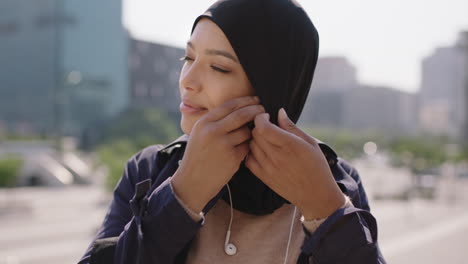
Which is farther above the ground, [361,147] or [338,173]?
[338,173]

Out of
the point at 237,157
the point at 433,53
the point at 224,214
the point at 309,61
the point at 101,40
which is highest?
the point at 309,61

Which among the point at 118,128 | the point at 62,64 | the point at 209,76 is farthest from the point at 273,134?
the point at 62,64

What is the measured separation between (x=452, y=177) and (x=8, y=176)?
2704 cm

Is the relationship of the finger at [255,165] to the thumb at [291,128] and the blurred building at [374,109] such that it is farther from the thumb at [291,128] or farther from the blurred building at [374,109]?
the blurred building at [374,109]

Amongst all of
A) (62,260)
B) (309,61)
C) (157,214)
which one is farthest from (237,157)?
(62,260)

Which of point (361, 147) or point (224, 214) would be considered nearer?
point (224, 214)

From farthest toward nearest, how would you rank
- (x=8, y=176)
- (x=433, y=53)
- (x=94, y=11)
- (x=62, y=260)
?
(x=433, y=53) → (x=94, y=11) → (x=8, y=176) → (x=62, y=260)

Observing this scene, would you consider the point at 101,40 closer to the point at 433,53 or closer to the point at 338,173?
the point at 338,173

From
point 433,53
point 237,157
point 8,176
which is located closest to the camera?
point 237,157

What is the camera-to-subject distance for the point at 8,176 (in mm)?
18516

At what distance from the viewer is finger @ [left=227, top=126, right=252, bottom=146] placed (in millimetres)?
1088

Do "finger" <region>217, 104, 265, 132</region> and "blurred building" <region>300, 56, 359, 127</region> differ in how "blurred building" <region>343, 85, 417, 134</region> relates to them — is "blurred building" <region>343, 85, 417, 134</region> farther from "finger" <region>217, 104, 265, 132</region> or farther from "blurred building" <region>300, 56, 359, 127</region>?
"finger" <region>217, 104, 265, 132</region>

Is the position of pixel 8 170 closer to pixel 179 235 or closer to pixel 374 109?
pixel 179 235

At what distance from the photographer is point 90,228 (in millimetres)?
14031
